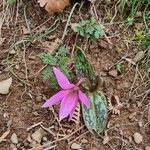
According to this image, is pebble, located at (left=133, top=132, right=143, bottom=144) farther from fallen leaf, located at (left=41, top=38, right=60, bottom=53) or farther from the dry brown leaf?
the dry brown leaf

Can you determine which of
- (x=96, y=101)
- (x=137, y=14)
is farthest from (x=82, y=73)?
(x=137, y=14)

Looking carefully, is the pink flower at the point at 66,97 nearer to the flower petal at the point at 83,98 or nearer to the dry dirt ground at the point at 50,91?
the flower petal at the point at 83,98

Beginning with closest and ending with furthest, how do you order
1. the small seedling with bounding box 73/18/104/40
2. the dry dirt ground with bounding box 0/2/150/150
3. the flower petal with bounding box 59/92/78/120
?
the flower petal with bounding box 59/92/78/120, the dry dirt ground with bounding box 0/2/150/150, the small seedling with bounding box 73/18/104/40

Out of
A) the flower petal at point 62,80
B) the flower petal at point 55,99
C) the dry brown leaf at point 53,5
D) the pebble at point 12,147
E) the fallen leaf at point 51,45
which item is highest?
the dry brown leaf at point 53,5

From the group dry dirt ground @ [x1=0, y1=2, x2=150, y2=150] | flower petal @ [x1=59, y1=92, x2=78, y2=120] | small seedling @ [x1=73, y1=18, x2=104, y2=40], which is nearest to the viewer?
flower petal @ [x1=59, y1=92, x2=78, y2=120]

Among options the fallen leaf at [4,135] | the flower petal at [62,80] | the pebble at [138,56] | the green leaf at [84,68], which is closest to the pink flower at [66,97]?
the flower petal at [62,80]

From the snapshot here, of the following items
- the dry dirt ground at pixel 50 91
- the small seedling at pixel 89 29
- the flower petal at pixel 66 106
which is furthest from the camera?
the small seedling at pixel 89 29

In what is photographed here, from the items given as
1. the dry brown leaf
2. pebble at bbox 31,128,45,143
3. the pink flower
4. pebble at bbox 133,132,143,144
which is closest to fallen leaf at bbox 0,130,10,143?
pebble at bbox 31,128,45,143
